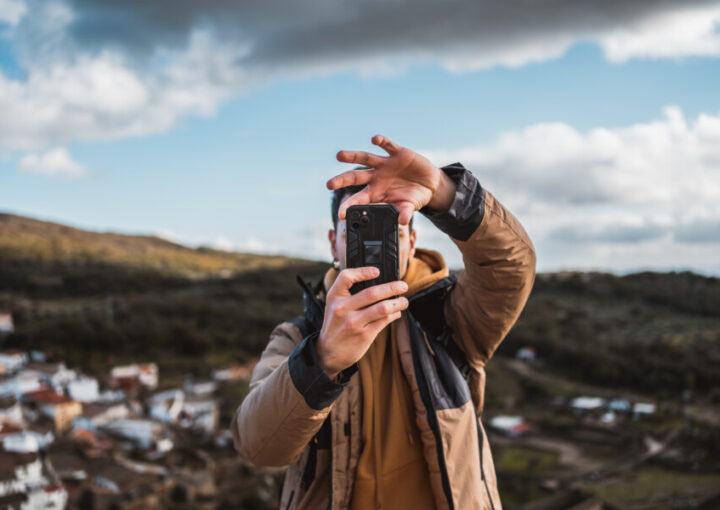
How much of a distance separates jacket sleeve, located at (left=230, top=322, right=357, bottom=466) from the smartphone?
0.25m

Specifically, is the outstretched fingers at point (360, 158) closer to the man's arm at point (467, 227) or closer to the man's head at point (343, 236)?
the man's arm at point (467, 227)

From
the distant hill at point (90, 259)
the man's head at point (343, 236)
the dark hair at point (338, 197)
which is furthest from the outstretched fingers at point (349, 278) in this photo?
the distant hill at point (90, 259)

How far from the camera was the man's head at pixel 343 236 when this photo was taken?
6.05ft

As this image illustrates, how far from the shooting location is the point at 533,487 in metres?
23.4

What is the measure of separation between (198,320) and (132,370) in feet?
61.2

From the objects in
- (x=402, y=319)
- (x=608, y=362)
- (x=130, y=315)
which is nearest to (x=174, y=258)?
(x=130, y=315)

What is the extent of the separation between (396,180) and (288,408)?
0.73 m

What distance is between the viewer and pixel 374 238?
5.15 feet

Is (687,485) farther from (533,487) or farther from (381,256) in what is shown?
(381,256)

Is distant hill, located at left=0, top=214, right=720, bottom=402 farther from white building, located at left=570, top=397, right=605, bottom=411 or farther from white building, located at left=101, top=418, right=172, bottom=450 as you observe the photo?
white building, located at left=101, top=418, right=172, bottom=450

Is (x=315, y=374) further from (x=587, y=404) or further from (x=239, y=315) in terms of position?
(x=239, y=315)

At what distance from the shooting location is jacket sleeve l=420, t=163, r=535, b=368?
176 cm

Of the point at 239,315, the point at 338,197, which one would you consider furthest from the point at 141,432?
the point at 239,315

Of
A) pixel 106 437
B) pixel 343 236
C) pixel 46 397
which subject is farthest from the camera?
pixel 46 397
